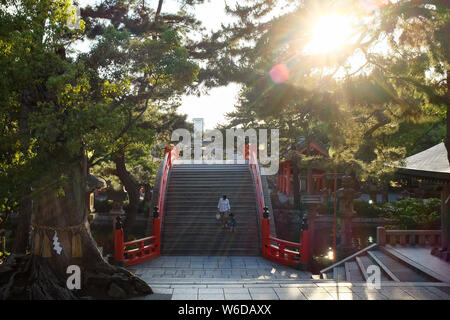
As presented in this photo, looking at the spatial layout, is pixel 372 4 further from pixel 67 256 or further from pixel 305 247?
pixel 67 256

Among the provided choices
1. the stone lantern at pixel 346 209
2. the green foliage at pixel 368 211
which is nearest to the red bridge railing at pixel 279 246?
the stone lantern at pixel 346 209

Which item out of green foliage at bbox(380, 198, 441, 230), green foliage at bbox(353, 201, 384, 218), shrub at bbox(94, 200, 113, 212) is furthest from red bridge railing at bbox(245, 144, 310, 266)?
shrub at bbox(94, 200, 113, 212)

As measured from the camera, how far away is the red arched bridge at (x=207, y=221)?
1261 centimetres

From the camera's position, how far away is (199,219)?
15.4m

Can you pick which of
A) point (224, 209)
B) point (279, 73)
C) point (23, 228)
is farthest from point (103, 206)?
point (279, 73)

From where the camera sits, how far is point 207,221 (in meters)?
15.3

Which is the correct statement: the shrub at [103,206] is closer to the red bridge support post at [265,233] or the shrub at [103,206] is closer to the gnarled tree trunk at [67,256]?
the red bridge support post at [265,233]

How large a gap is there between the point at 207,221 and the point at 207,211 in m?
0.72

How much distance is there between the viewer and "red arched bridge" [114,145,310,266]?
12.6 meters

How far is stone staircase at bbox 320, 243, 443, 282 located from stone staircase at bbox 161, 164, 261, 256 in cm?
344

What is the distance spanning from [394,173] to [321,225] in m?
8.29

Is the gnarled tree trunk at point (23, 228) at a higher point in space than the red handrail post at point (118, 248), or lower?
higher

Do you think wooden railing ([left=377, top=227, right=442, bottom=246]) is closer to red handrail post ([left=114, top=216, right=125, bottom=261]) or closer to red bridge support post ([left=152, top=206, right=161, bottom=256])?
red bridge support post ([left=152, top=206, right=161, bottom=256])
